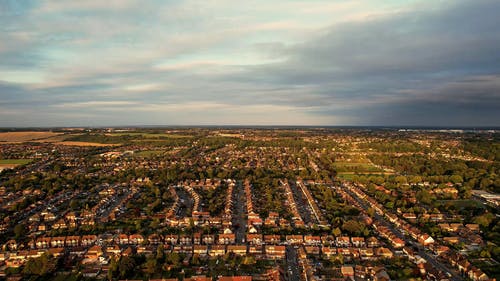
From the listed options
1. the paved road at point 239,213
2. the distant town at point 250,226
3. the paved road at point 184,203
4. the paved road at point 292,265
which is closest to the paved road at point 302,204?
the distant town at point 250,226

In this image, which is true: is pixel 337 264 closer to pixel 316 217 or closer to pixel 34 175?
pixel 316 217

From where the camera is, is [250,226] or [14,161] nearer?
[250,226]

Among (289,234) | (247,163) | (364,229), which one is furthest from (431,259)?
(247,163)

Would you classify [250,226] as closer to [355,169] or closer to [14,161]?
[355,169]

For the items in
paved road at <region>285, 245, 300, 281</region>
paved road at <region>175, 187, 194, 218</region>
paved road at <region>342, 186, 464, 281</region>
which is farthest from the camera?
paved road at <region>175, 187, 194, 218</region>

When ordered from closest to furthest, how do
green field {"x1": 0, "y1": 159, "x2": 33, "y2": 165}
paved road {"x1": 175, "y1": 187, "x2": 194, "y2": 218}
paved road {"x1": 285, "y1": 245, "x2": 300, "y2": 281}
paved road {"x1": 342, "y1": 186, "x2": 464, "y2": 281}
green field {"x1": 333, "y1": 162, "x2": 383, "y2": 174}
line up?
paved road {"x1": 285, "y1": 245, "x2": 300, "y2": 281}
paved road {"x1": 342, "y1": 186, "x2": 464, "y2": 281}
paved road {"x1": 175, "y1": 187, "x2": 194, "y2": 218}
green field {"x1": 333, "y1": 162, "x2": 383, "y2": 174}
green field {"x1": 0, "y1": 159, "x2": 33, "y2": 165}

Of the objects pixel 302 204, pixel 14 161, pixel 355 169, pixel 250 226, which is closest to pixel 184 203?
pixel 250 226

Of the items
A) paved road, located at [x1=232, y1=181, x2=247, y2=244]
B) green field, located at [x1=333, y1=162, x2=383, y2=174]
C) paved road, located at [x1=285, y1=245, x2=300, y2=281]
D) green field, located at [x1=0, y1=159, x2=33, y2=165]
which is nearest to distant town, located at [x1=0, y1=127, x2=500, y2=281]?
paved road, located at [x1=285, y1=245, x2=300, y2=281]

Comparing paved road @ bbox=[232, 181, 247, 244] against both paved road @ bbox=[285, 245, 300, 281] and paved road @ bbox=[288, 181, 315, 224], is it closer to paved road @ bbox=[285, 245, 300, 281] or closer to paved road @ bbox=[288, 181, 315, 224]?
paved road @ bbox=[285, 245, 300, 281]
